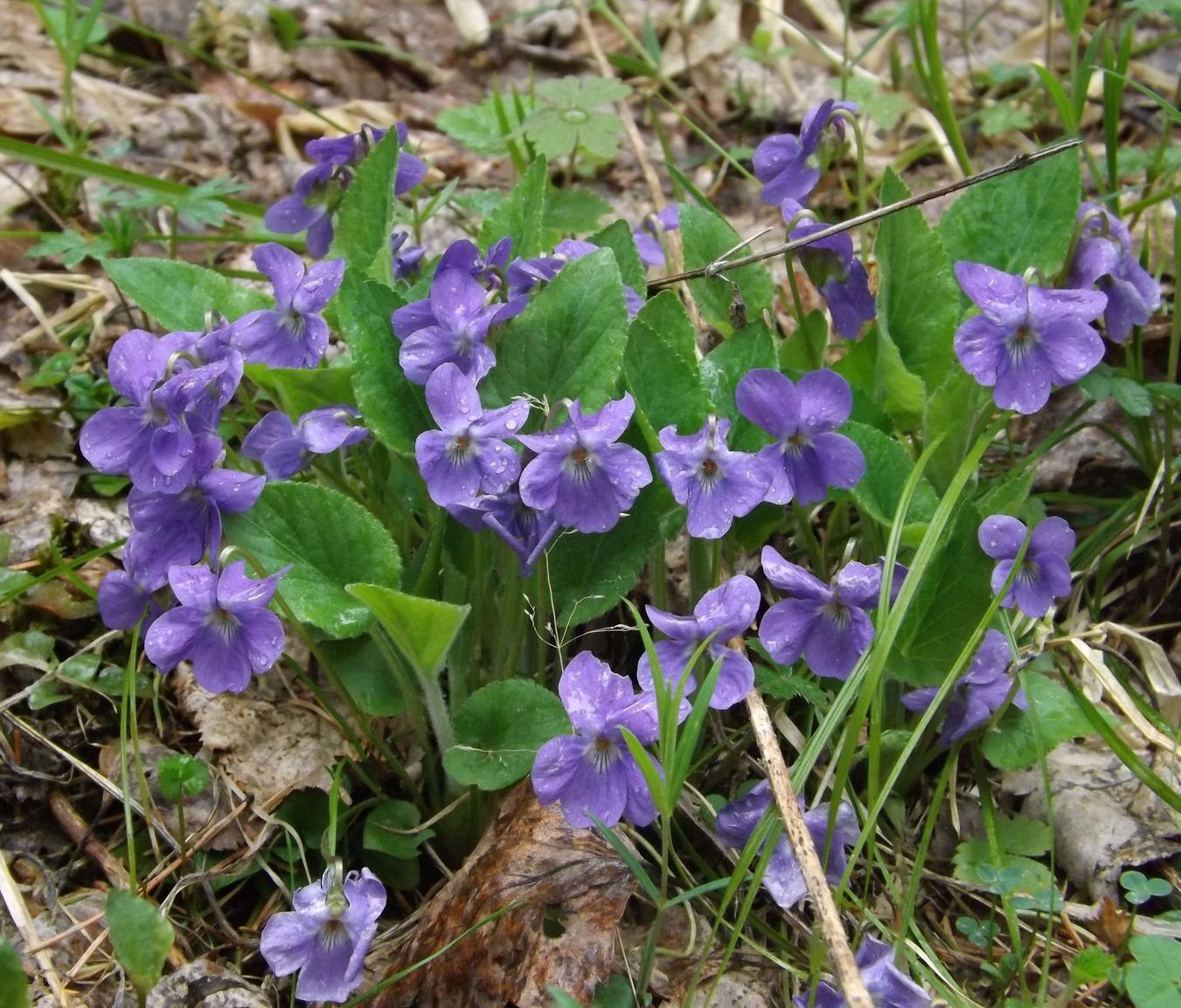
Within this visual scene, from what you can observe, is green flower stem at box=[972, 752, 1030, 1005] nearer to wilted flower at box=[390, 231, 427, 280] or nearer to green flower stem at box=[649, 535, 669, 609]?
green flower stem at box=[649, 535, 669, 609]

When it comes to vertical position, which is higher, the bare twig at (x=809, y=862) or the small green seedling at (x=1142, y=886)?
the bare twig at (x=809, y=862)

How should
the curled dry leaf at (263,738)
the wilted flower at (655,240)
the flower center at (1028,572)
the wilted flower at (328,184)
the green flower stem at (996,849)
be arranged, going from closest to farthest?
1. the green flower stem at (996,849)
2. the flower center at (1028,572)
3. the curled dry leaf at (263,738)
4. the wilted flower at (328,184)
5. the wilted flower at (655,240)

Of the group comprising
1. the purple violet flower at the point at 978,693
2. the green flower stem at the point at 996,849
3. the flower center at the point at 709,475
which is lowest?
the green flower stem at the point at 996,849

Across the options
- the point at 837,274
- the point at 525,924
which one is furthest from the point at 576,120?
the point at 525,924

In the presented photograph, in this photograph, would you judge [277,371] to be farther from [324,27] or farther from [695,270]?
[324,27]

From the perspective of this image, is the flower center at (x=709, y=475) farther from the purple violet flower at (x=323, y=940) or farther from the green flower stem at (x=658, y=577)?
the purple violet flower at (x=323, y=940)

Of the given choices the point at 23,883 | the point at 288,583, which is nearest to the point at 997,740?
the point at 288,583

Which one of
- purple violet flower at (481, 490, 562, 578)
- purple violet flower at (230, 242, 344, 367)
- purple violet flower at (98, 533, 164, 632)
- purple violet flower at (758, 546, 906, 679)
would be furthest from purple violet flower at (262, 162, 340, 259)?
purple violet flower at (758, 546, 906, 679)

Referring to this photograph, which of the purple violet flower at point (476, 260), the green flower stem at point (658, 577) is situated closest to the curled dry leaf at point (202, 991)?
the green flower stem at point (658, 577)
